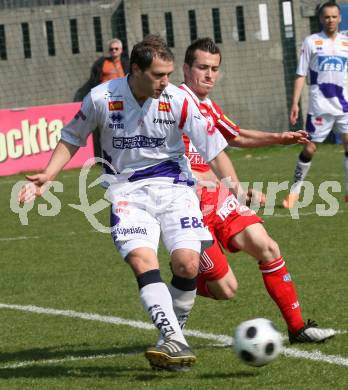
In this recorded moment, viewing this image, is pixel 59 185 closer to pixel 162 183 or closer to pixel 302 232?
pixel 302 232

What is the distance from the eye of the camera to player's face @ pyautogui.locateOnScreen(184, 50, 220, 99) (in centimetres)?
703

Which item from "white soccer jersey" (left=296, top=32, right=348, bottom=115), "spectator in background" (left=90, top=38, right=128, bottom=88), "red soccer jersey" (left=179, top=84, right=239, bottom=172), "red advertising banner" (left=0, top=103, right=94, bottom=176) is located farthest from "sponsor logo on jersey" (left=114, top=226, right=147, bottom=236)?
"spectator in background" (left=90, top=38, right=128, bottom=88)

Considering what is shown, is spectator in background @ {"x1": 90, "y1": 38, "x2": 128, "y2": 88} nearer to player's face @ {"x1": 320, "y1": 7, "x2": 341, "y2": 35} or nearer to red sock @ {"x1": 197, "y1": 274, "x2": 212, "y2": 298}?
player's face @ {"x1": 320, "y1": 7, "x2": 341, "y2": 35}

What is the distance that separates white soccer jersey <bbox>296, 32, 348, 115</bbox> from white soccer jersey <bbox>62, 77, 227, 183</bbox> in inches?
288

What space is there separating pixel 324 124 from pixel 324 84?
56cm

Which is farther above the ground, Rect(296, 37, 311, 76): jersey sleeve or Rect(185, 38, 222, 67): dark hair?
Rect(185, 38, 222, 67): dark hair

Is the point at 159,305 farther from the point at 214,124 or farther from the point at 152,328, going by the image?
the point at 214,124

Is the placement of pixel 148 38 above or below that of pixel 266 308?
above

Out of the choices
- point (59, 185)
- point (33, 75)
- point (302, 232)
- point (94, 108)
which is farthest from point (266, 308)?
point (33, 75)

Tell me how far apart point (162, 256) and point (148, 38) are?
177 inches

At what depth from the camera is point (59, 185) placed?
16.6 metres

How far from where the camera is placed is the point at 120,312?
789cm

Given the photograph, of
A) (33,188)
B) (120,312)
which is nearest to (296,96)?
(120,312)

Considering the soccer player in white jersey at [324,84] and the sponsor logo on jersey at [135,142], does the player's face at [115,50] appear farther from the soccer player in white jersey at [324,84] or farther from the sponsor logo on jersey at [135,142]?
the sponsor logo on jersey at [135,142]
